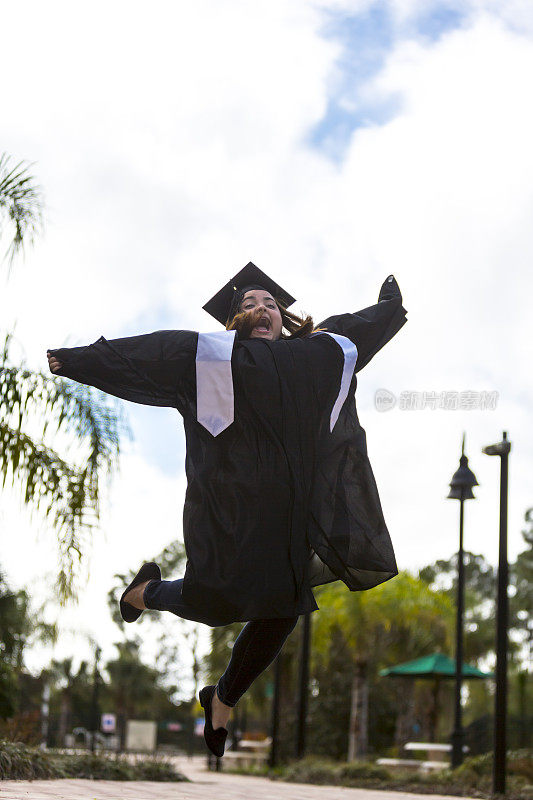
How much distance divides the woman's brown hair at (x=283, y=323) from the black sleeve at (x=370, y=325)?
0.30 ft

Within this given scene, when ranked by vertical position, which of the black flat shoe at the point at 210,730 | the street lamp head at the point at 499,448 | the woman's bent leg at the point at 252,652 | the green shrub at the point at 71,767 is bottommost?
the green shrub at the point at 71,767

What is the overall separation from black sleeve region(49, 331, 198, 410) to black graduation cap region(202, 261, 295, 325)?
2.05ft

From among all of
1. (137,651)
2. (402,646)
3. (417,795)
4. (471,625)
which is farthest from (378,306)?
(137,651)

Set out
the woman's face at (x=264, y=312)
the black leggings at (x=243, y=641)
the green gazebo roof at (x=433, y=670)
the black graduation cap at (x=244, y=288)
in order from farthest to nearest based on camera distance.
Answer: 1. the green gazebo roof at (x=433, y=670)
2. the black graduation cap at (x=244, y=288)
3. the woman's face at (x=264, y=312)
4. the black leggings at (x=243, y=641)

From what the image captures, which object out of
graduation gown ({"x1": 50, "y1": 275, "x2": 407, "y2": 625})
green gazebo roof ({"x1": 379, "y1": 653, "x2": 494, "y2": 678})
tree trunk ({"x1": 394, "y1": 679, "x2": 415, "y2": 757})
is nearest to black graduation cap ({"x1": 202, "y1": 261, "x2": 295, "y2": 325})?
graduation gown ({"x1": 50, "y1": 275, "x2": 407, "y2": 625})

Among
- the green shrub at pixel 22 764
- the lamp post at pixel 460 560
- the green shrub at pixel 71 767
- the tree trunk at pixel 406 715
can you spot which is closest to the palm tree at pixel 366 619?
the tree trunk at pixel 406 715

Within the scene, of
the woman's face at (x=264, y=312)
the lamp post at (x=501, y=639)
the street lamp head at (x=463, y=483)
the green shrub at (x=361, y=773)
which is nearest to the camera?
the woman's face at (x=264, y=312)

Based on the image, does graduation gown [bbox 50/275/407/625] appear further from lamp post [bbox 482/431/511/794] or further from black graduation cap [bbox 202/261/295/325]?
lamp post [bbox 482/431/511/794]

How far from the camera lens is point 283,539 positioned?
3.83m

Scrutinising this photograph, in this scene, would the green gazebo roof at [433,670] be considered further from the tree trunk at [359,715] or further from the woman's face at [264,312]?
the woman's face at [264,312]

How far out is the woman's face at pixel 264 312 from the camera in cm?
436

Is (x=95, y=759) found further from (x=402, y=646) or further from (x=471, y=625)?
(x=471, y=625)

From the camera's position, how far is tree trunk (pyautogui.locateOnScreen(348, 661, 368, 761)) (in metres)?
21.6

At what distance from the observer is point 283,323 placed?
15.2ft
